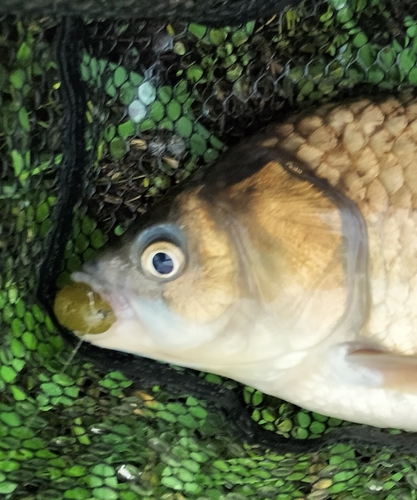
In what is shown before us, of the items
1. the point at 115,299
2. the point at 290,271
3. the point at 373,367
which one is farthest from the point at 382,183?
the point at 115,299

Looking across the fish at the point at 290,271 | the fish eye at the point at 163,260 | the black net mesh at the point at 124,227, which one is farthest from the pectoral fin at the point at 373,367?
the fish eye at the point at 163,260

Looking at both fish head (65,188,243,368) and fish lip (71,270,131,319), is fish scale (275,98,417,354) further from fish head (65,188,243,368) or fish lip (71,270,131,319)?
fish lip (71,270,131,319)

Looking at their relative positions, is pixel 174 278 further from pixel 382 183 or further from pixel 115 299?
pixel 382 183

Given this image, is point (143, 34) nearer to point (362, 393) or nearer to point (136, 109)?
point (136, 109)

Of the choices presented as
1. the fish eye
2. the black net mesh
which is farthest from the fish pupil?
the black net mesh

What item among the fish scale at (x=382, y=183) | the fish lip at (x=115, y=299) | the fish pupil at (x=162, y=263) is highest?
the fish scale at (x=382, y=183)

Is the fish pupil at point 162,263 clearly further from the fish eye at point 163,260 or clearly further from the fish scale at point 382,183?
the fish scale at point 382,183

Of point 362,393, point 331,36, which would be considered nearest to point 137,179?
point 331,36
